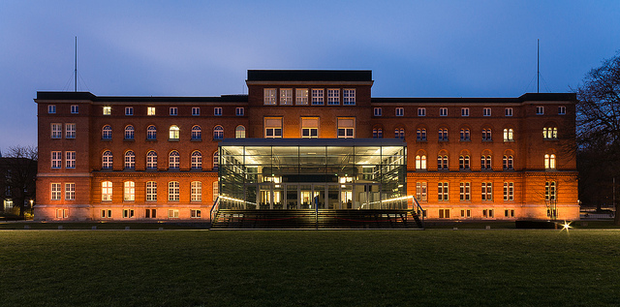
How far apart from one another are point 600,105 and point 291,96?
32219 mm

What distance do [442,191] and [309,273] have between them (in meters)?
46.7

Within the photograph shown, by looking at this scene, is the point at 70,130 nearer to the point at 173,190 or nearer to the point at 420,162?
the point at 173,190

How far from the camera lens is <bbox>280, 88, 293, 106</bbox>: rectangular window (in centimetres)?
5241

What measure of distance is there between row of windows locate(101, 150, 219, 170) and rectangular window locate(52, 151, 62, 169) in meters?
5.02

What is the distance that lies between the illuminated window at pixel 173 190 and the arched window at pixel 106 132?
1044 centimetres

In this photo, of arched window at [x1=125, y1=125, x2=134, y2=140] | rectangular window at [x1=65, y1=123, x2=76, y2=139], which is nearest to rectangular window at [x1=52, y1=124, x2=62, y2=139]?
rectangular window at [x1=65, y1=123, x2=76, y2=139]

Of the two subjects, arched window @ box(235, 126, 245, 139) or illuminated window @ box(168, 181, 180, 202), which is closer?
illuminated window @ box(168, 181, 180, 202)

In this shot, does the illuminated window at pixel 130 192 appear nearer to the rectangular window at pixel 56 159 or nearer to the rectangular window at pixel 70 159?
the rectangular window at pixel 70 159

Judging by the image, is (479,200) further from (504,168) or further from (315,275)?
(315,275)

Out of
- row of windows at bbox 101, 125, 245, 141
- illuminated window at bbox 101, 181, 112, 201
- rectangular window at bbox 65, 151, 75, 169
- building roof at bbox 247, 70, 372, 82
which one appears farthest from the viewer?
row of windows at bbox 101, 125, 245, 141

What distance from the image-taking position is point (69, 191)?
53750mm

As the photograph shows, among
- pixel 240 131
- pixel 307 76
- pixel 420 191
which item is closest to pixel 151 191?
pixel 240 131

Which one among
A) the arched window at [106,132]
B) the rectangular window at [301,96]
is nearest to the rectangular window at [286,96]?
the rectangular window at [301,96]

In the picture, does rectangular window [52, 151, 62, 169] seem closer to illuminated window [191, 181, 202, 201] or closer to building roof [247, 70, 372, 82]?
illuminated window [191, 181, 202, 201]
